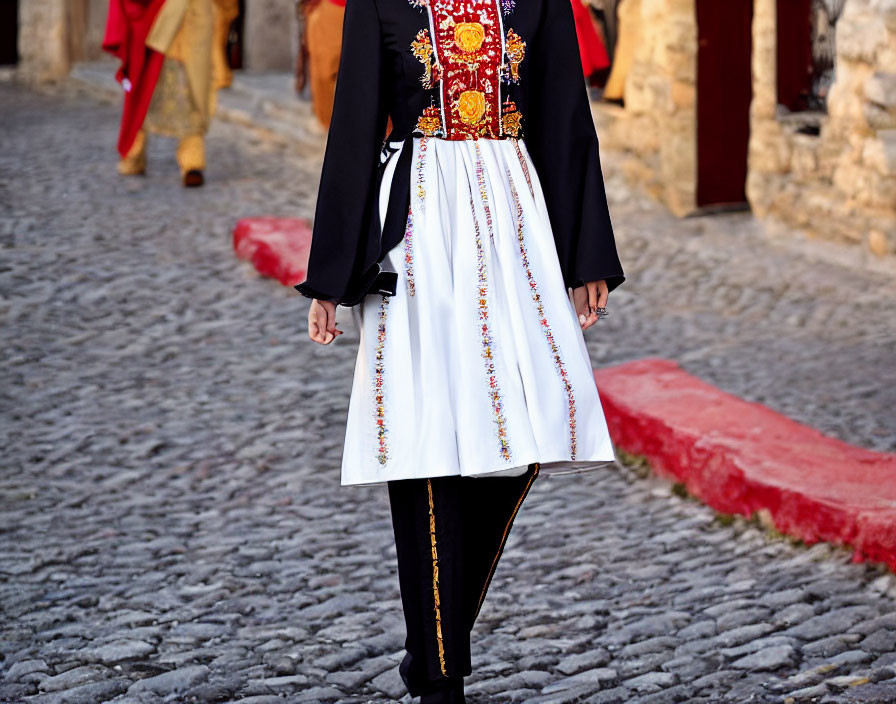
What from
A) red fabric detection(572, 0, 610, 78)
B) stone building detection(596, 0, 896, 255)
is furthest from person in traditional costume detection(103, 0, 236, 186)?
stone building detection(596, 0, 896, 255)

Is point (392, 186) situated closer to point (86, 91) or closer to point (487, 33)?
point (487, 33)

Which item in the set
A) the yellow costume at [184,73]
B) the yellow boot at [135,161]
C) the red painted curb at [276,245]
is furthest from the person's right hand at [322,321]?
the yellow boot at [135,161]

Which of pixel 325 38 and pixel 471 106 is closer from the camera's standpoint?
pixel 471 106

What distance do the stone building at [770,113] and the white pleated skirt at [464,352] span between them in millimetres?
4728

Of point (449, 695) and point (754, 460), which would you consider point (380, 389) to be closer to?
point (449, 695)

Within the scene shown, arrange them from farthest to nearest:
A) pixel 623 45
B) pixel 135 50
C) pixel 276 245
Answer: pixel 623 45, pixel 135 50, pixel 276 245

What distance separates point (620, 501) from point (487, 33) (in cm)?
212

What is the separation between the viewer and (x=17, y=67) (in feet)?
55.8

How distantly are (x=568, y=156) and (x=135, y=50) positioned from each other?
21.9 feet

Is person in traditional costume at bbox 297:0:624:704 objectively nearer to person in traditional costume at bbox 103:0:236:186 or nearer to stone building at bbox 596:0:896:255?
stone building at bbox 596:0:896:255

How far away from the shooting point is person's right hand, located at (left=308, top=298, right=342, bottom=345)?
112 inches

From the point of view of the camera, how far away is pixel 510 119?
292 centimetres

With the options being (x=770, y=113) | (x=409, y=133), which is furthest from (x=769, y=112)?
(x=409, y=133)

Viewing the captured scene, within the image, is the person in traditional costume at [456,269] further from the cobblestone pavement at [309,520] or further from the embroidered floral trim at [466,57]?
the cobblestone pavement at [309,520]
